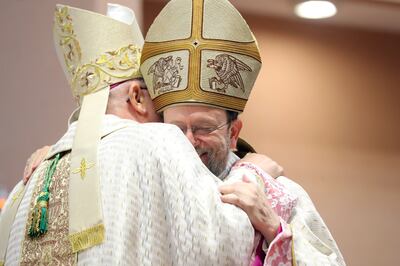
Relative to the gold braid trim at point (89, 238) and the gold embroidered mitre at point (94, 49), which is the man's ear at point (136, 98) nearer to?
the gold embroidered mitre at point (94, 49)

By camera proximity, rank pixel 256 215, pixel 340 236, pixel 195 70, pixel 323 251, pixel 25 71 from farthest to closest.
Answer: pixel 340 236 → pixel 25 71 → pixel 195 70 → pixel 323 251 → pixel 256 215

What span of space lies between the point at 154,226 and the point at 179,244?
3.0 inches

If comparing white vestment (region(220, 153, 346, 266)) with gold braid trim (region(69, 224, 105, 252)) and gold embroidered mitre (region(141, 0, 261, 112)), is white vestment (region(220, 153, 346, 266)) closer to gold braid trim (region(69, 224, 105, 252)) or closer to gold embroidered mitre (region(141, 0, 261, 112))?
gold embroidered mitre (region(141, 0, 261, 112))

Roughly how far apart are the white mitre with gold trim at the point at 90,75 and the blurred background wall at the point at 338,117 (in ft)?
8.73

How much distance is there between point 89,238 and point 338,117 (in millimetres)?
3952

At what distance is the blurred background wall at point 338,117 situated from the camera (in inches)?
203

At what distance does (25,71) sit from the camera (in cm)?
397

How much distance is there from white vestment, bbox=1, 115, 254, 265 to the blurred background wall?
3.26 metres

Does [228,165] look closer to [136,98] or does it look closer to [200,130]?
[200,130]

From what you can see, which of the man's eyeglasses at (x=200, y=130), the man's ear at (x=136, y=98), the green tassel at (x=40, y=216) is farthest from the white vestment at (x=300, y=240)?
the green tassel at (x=40, y=216)

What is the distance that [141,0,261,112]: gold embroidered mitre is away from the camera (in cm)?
211

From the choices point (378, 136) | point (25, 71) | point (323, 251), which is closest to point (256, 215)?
point (323, 251)

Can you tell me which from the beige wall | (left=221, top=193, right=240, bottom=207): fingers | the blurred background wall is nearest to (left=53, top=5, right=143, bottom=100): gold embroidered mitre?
(left=221, top=193, right=240, bottom=207): fingers

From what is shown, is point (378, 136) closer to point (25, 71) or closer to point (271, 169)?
point (25, 71)
